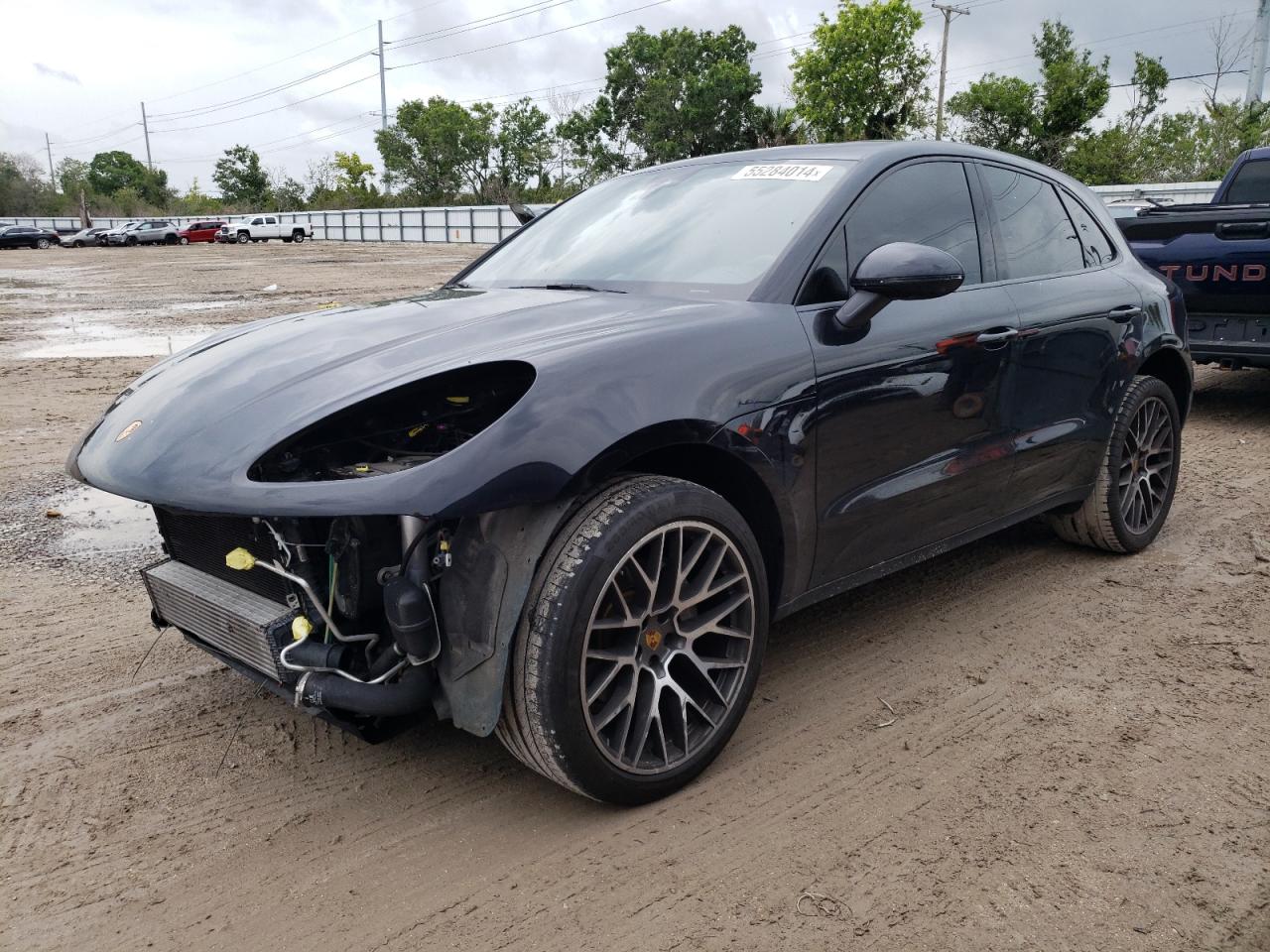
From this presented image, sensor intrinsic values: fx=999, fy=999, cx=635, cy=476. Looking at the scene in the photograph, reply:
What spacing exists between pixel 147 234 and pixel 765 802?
2159 inches

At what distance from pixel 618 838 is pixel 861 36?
53385 mm

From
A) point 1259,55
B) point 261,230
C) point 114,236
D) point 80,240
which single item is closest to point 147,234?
point 114,236

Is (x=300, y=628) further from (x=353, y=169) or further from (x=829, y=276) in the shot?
(x=353, y=169)

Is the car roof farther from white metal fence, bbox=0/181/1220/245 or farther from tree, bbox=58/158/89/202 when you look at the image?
tree, bbox=58/158/89/202

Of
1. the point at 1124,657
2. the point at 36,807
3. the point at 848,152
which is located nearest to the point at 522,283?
the point at 848,152

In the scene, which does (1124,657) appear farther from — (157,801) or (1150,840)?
(157,801)

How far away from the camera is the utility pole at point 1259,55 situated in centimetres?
3306

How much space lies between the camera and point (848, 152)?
3359mm

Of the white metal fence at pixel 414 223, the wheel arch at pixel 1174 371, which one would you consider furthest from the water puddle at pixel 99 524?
the white metal fence at pixel 414 223

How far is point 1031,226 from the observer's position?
12.7ft

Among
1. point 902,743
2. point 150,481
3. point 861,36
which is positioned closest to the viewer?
point 150,481

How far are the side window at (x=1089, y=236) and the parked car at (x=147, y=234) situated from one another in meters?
53.4

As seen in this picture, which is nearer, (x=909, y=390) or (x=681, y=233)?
(x=909, y=390)

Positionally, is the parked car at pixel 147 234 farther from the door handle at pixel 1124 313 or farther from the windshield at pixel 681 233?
the door handle at pixel 1124 313
